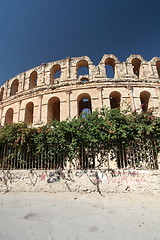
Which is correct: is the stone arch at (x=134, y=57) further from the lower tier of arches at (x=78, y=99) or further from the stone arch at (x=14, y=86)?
the stone arch at (x=14, y=86)

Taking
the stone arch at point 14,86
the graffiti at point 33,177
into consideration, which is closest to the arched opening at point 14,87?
the stone arch at point 14,86

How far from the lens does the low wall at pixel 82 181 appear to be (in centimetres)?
508

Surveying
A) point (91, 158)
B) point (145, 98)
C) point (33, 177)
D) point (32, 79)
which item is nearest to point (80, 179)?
point (91, 158)

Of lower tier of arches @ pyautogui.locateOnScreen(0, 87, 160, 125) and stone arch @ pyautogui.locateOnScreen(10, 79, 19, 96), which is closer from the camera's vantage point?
lower tier of arches @ pyautogui.locateOnScreen(0, 87, 160, 125)

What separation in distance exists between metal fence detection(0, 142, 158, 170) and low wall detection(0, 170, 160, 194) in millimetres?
300

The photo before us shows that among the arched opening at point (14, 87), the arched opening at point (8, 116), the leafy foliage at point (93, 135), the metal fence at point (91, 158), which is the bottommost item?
the metal fence at point (91, 158)

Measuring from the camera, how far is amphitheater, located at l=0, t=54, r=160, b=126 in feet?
39.7

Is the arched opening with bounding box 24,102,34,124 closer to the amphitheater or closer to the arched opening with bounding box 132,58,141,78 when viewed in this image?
the amphitheater

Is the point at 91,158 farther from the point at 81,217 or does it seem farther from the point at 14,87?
the point at 14,87

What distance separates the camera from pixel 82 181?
5.32 meters

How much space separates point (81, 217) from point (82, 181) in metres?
2.10

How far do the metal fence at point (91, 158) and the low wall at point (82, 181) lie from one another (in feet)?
0.99

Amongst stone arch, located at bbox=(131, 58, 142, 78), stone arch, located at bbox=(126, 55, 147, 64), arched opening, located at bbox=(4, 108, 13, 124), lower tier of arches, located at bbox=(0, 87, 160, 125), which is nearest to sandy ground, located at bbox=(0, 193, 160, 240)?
lower tier of arches, located at bbox=(0, 87, 160, 125)

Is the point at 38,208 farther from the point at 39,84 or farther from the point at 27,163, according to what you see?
the point at 39,84
